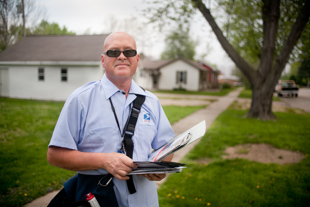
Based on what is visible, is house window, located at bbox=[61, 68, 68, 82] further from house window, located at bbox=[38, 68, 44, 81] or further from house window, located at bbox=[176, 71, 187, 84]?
house window, located at bbox=[176, 71, 187, 84]

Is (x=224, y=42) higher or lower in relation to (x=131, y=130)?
higher

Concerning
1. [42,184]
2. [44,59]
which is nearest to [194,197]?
[42,184]

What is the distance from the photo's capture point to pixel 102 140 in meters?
1.61

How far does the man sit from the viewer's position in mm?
1513

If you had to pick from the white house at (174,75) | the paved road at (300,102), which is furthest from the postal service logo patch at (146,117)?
the white house at (174,75)

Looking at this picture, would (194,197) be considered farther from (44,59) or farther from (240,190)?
(44,59)

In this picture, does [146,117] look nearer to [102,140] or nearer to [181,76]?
[102,140]

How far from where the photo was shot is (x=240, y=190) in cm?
402

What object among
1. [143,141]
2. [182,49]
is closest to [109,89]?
[143,141]

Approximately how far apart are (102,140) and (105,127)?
96 mm

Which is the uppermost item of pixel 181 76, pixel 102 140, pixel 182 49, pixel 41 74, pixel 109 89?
pixel 182 49

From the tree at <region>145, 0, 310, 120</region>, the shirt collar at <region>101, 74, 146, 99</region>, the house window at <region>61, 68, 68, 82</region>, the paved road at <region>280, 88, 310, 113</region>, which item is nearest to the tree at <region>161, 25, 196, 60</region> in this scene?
the paved road at <region>280, 88, 310, 113</region>

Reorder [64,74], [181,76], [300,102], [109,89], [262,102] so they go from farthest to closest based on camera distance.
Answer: [181,76] → [300,102] → [64,74] → [262,102] → [109,89]

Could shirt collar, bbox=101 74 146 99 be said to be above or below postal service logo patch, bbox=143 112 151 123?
above
